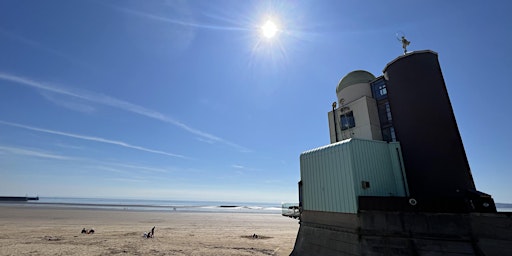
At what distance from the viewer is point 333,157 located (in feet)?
52.9

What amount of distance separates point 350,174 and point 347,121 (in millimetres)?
10224

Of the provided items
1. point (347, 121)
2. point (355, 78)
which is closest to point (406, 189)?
point (347, 121)

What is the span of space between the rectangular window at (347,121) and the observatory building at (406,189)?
361cm

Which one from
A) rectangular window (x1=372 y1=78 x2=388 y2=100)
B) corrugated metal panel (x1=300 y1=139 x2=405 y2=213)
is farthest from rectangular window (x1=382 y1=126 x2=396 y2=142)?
corrugated metal panel (x1=300 y1=139 x2=405 y2=213)

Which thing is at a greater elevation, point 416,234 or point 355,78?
point 355,78

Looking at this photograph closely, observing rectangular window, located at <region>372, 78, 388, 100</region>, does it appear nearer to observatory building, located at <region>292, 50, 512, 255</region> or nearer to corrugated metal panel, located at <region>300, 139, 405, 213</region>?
observatory building, located at <region>292, 50, 512, 255</region>

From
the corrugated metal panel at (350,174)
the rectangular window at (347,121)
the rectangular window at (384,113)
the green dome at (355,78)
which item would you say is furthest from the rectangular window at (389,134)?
the green dome at (355,78)

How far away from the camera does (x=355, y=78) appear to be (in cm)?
2416

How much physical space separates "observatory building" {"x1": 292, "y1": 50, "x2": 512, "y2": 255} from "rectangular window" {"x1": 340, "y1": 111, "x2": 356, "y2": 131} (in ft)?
11.8

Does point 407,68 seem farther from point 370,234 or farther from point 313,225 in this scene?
point 313,225

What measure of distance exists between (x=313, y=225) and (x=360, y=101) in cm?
1281

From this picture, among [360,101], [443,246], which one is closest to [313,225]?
[443,246]

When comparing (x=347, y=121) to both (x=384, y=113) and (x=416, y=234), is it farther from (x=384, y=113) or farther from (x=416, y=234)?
(x=416, y=234)

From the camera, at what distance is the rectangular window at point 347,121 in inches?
906
